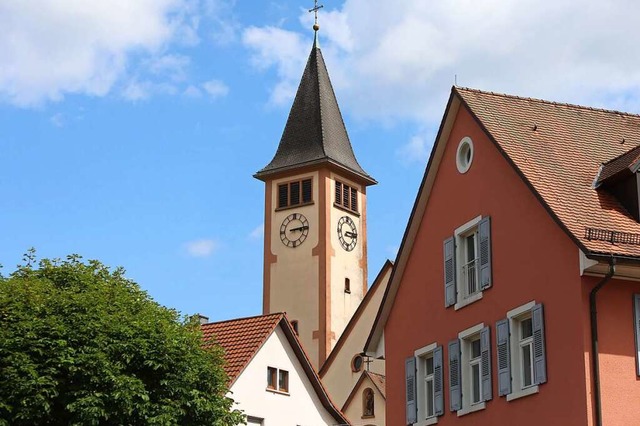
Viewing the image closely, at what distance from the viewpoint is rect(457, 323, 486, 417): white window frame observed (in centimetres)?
2880

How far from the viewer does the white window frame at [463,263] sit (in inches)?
1148

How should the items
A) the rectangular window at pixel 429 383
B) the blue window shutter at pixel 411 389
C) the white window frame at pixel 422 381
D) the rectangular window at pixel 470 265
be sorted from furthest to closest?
the blue window shutter at pixel 411 389, the white window frame at pixel 422 381, the rectangular window at pixel 429 383, the rectangular window at pixel 470 265

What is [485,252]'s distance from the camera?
28750 millimetres

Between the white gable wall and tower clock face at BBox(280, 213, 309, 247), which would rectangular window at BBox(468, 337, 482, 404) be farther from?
tower clock face at BBox(280, 213, 309, 247)

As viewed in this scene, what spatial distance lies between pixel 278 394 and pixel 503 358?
59.7ft

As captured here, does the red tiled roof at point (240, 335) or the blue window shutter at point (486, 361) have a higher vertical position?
the red tiled roof at point (240, 335)

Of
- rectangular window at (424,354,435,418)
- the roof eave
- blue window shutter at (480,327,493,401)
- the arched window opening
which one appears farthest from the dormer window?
the roof eave

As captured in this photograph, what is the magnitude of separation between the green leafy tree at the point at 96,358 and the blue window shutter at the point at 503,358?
314 inches

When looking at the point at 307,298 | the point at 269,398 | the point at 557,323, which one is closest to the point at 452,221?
the point at 557,323

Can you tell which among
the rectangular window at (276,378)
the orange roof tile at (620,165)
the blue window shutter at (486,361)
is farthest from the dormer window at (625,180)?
the rectangular window at (276,378)

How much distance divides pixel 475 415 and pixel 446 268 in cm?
358

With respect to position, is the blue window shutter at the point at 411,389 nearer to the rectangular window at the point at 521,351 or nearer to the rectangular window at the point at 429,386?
the rectangular window at the point at 429,386

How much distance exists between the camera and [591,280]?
25125 millimetres

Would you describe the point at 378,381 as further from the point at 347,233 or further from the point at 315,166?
the point at 315,166
